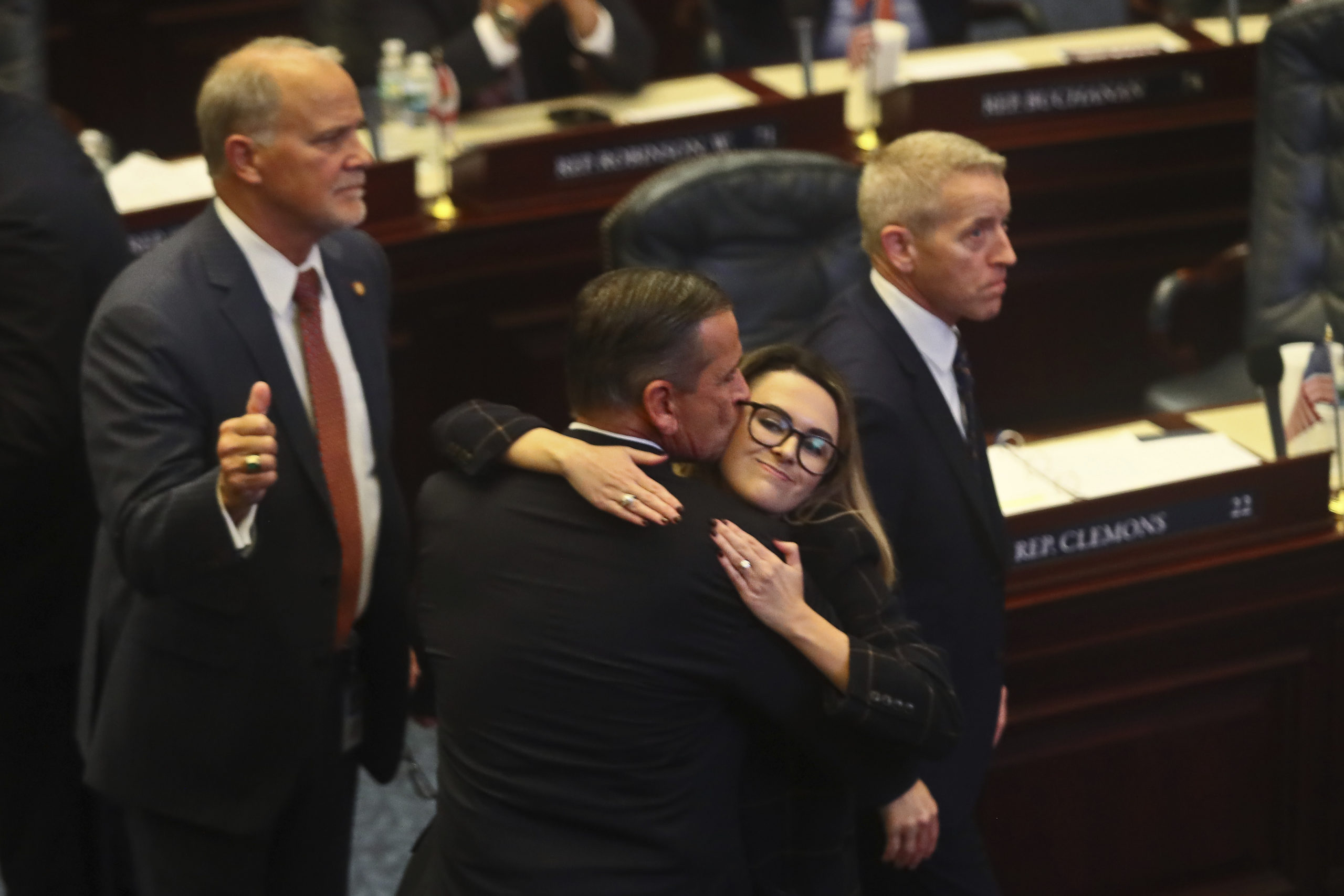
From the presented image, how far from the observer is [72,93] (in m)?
5.46

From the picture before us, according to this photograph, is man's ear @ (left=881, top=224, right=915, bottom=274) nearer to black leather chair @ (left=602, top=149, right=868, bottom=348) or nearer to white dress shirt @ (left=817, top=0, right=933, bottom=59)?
black leather chair @ (left=602, top=149, right=868, bottom=348)

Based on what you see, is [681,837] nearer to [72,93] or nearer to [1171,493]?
[1171,493]

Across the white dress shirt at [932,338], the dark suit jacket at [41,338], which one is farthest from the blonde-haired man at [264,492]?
the white dress shirt at [932,338]

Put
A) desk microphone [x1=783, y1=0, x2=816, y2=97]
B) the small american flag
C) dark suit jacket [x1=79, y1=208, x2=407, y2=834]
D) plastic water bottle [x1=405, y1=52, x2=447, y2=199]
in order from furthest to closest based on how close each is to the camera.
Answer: desk microphone [x1=783, y1=0, x2=816, y2=97] < plastic water bottle [x1=405, y1=52, x2=447, y2=199] < the small american flag < dark suit jacket [x1=79, y1=208, x2=407, y2=834]

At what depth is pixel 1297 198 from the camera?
3.15m

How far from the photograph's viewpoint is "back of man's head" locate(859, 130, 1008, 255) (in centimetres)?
217

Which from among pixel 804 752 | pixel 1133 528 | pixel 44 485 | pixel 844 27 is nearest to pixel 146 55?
pixel 844 27

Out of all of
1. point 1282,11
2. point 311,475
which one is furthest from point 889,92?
point 311,475

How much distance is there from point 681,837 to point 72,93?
458cm

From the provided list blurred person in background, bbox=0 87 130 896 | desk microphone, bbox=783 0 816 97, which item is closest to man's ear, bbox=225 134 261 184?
blurred person in background, bbox=0 87 130 896

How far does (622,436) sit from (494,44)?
2.35 m

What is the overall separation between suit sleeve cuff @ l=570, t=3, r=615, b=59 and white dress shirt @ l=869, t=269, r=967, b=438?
6.20ft

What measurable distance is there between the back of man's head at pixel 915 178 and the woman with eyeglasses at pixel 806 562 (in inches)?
13.8

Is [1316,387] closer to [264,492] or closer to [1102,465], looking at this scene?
[1102,465]
